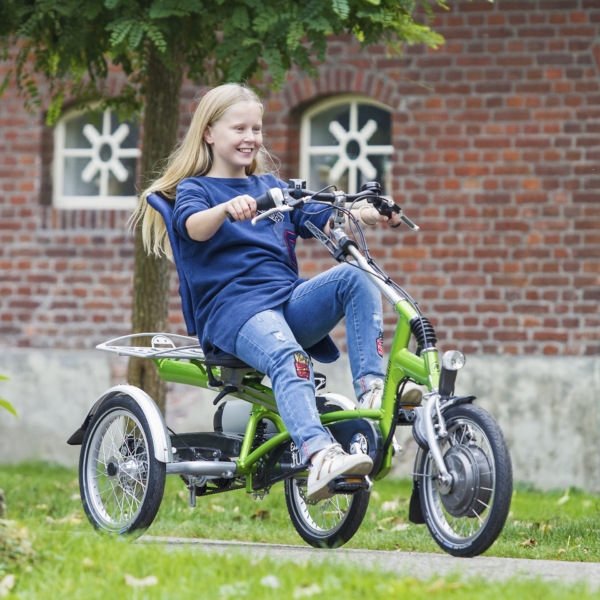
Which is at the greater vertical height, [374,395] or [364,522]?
[374,395]

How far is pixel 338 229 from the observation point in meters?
4.55

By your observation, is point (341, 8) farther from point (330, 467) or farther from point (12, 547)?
point (12, 547)

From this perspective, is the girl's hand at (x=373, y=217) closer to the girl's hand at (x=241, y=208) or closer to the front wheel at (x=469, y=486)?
the girl's hand at (x=241, y=208)

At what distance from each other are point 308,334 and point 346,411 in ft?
1.16

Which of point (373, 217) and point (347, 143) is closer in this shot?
point (373, 217)

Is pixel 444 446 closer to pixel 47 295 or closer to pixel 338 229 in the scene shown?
pixel 338 229

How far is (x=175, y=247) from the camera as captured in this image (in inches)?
180

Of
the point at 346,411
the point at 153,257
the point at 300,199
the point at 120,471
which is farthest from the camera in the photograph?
the point at 153,257

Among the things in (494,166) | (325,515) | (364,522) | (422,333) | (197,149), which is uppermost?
(494,166)

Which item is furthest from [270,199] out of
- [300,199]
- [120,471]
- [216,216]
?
[120,471]

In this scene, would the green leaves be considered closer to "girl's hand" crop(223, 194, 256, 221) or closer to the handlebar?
the handlebar

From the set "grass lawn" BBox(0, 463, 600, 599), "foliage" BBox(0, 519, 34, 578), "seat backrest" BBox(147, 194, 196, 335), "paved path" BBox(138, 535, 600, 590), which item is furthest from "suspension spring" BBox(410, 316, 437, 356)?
"foliage" BBox(0, 519, 34, 578)

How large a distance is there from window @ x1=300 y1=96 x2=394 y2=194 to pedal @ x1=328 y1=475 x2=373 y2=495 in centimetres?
537

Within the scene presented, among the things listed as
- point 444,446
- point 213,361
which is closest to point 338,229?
point 213,361
